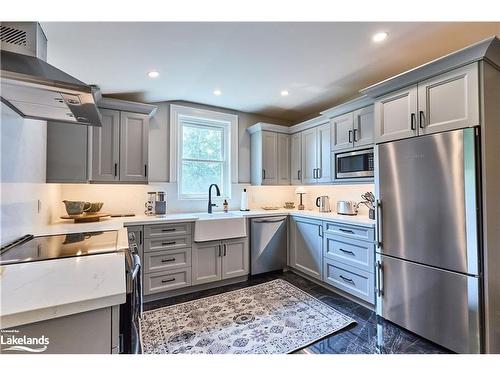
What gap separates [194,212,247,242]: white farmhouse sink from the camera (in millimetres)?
2879

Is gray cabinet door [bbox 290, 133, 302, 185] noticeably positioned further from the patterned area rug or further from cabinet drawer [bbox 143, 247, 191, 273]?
cabinet drawer [bbox 143, 247, 191, 273]

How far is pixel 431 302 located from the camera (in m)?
1.89

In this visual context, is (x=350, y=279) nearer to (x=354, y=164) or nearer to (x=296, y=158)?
(x=354, y=164)

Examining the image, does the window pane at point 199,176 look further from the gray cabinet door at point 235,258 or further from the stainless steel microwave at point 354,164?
the stainless steel microwave at point 354,164

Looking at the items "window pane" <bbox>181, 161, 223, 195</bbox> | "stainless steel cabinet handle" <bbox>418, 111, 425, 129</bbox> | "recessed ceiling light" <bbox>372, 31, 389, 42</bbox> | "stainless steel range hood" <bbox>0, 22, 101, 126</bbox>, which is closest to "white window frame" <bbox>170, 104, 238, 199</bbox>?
"window pane" <bbox>181, 161, 223, 195</bbox>

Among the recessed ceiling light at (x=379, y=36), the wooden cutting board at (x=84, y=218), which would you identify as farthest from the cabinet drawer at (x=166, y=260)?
the recessed ceiling light at (x=379, y=36)

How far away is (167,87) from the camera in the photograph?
9.34 feet

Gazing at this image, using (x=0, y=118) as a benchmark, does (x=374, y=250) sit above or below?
below

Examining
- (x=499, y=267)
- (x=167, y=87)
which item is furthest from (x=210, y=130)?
(x=499, y=267)

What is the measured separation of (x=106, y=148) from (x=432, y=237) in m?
3.37

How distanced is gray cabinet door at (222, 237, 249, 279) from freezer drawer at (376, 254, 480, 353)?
162cm
